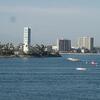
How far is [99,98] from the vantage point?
2467 inches

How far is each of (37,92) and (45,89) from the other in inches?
190

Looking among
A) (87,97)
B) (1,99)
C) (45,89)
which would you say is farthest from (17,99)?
(45,89)

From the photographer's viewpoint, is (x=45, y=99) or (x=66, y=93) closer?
(x=45, y=99)

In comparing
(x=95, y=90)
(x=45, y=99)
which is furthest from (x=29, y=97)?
(x=95, y=90)

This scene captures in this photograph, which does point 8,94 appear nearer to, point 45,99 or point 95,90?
point 45,99

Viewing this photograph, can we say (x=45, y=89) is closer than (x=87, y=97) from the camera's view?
No

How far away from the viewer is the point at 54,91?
234 ft

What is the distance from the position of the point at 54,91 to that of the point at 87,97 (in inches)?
309

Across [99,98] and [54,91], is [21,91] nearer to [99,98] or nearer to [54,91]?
[54,91]

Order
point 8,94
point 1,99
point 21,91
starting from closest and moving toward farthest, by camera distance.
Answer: point 1,99 → point 8,94 → point 21,91

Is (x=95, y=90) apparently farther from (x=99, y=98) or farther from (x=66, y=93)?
(x=99, y=98)

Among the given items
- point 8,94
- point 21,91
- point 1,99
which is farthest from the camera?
point 21,91

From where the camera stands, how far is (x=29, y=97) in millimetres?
64125

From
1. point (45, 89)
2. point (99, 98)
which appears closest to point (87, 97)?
point (99, 98)
